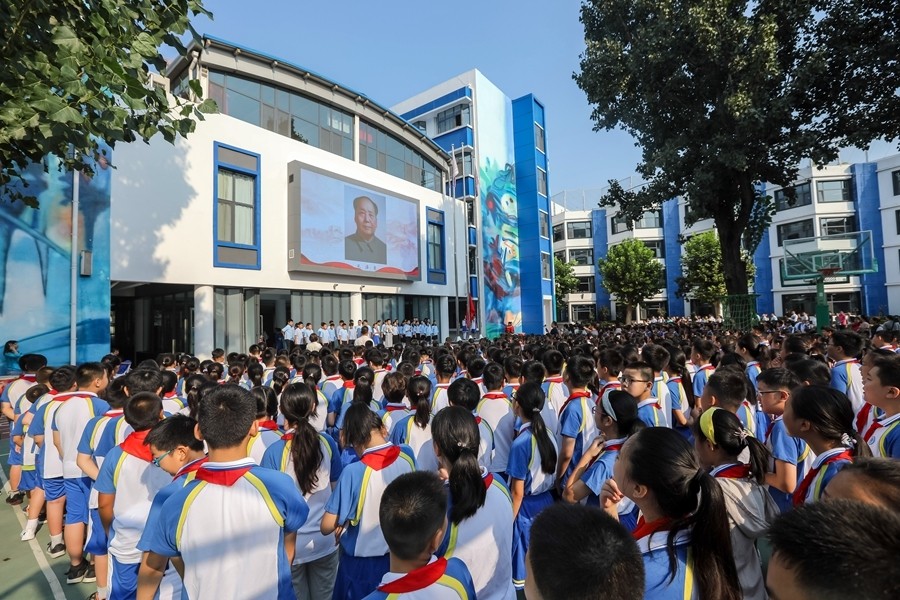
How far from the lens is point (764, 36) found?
35.3 ft

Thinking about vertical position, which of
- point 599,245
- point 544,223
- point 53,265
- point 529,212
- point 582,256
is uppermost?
point 529,212

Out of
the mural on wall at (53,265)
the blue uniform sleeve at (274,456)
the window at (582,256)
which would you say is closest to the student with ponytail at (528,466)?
the blue uniform sleeve at (274,456)

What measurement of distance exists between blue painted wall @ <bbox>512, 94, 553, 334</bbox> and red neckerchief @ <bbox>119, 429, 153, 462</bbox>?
89.5ft

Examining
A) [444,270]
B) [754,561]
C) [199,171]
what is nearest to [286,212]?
[199,171]

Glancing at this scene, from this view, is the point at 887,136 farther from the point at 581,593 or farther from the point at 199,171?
the point at 199,171

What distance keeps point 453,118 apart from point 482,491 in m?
29.3

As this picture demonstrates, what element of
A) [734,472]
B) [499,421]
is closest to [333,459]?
[499,421]

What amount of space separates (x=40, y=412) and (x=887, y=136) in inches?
658

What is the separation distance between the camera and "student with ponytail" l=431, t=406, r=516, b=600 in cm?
212

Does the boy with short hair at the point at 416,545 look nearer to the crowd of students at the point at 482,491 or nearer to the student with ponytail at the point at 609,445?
the crowd of students at the point at 482,491

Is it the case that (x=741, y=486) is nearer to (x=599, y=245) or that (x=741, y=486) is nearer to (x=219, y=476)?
(x=219, y=476)

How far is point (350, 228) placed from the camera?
1828 cm

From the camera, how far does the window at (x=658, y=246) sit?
1523 inches

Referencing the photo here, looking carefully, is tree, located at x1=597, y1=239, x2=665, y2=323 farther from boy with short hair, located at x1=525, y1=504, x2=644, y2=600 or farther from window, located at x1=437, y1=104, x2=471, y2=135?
boy with short hair, located at x1=525, y1=504, x2=644, y2=600
